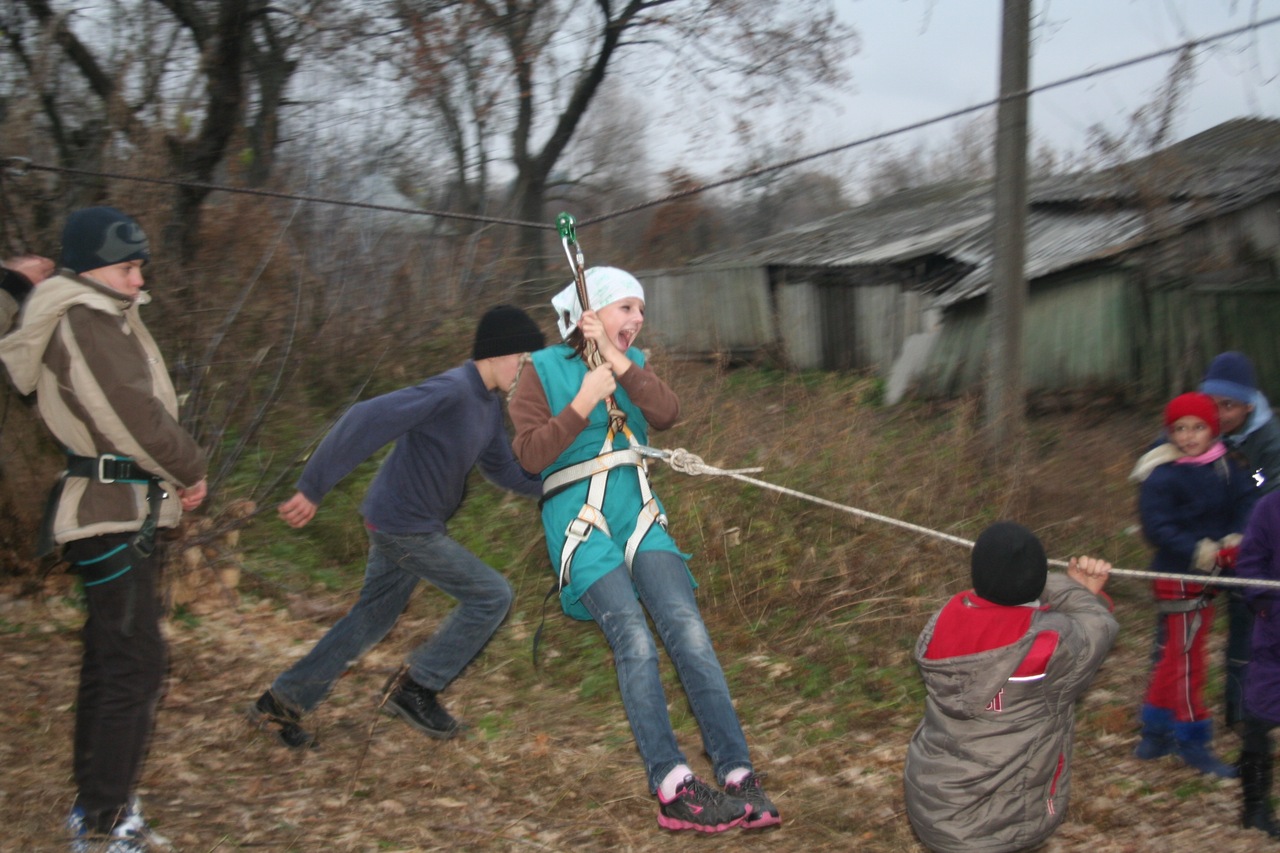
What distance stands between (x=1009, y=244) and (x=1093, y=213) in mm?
7883

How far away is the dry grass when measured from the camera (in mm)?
4207

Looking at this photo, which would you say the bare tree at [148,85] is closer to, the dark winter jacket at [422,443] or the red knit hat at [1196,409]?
the dark winter jacket at [422,443]

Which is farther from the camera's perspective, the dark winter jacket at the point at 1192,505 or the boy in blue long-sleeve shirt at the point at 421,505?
the dark winter jacket at the point at 1192,505

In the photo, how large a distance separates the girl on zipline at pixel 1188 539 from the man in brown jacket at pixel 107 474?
141 inches

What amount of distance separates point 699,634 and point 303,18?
7.74 metres

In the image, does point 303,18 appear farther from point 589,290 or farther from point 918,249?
point 918,249

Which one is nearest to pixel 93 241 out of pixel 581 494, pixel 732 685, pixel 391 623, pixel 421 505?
pixel 421 505

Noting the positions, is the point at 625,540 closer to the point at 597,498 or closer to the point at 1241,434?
the point at 597,498

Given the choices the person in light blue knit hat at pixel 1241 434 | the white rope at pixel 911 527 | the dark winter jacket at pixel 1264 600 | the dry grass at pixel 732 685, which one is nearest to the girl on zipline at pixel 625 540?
the white rope at pixel 911 527

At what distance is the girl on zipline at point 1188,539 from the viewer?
4.32 m

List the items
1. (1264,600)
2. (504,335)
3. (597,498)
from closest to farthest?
(1264,600) → (597,498) → (504,335)

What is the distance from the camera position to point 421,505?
4.42 m

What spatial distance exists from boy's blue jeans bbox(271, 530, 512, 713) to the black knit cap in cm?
210

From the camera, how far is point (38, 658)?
6.00 metres
